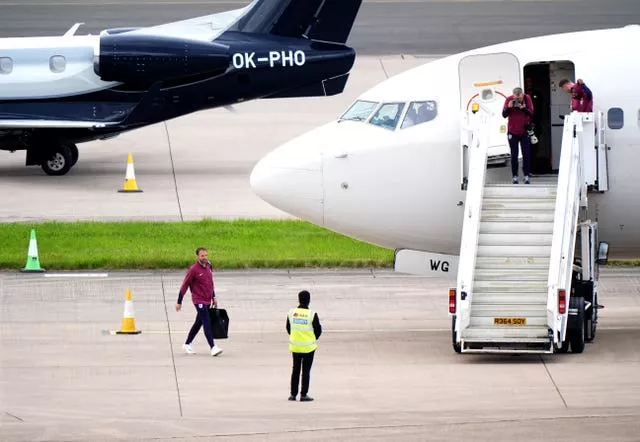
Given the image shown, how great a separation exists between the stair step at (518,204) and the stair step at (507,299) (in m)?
1.43

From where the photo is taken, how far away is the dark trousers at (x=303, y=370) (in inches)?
839

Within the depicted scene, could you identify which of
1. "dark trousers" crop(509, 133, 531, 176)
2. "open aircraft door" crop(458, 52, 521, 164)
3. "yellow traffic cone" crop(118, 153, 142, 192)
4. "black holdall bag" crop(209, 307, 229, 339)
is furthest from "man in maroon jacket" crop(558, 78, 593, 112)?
"yellow traffic cone" crop(118, 153, 142, 192)

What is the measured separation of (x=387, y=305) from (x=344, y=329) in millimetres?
2225

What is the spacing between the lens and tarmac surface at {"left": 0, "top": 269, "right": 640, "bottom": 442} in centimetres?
2023

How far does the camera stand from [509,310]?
23359mm

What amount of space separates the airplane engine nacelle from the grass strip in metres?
5.73

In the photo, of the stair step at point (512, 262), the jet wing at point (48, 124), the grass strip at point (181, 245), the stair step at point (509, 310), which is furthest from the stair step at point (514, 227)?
the jet wing at point (48, 124)

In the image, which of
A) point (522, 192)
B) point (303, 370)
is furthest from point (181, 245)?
point (303, 370)

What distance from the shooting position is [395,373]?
75.8ft

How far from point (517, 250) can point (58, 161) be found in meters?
19.4

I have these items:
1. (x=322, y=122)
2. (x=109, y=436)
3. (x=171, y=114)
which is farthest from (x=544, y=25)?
(x=109, y=436)

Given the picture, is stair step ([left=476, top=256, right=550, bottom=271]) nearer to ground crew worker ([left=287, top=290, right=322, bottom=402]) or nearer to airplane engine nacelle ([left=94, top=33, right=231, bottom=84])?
ground crew worker ([left=287, top=290, right=322, bottom=402])

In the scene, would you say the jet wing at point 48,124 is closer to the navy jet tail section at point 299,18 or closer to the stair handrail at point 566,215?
the navy jet tail section at point 299,18

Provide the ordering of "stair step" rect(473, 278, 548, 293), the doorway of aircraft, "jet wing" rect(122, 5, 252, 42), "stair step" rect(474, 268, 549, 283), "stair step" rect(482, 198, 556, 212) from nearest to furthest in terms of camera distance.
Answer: "stair step" rect(473, 278, 548, 293) → "stair step" rect(474, 268, 549, 283) → "stair step" rect(482, 198, 556, 212) → the doorway of aircraft → "jet wing" rect(122, 5, 252, 42)
